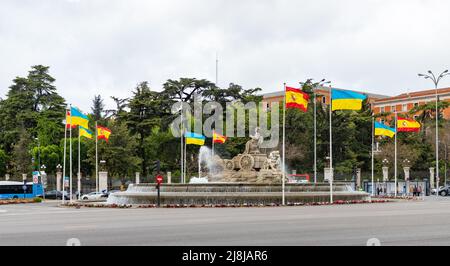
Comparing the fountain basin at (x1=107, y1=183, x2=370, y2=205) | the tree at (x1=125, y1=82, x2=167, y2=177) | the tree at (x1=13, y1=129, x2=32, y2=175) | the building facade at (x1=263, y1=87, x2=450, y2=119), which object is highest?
the building facade at (x1=263, y1=87, x2=450, y2=119)

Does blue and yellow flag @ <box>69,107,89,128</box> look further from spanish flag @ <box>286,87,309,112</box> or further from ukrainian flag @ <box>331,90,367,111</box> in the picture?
ukrainian flag @ <box>331,90,367,111</box>

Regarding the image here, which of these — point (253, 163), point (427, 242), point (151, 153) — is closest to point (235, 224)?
point (427, 242)

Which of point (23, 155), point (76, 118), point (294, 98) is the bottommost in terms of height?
point (23, 155)

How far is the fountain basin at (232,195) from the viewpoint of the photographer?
3228cm

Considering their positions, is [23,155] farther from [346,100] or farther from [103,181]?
[346,100]

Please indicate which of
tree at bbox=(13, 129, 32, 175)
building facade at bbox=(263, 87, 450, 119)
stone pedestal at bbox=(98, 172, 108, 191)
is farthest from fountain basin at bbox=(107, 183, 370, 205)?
building facade at bbox=(263, 87, 450, 119)

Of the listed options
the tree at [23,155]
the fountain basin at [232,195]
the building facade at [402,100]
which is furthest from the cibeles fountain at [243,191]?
the building facade at [402,100]

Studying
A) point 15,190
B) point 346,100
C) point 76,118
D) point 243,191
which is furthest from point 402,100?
point 243,191

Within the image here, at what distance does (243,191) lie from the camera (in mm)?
33812

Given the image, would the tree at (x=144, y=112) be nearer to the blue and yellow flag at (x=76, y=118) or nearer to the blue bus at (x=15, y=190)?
the blue bus at (x=15, y=190)

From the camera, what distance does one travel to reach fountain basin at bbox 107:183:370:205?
106 feet

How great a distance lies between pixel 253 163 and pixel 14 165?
48.2 m

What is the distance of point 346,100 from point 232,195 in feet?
31.1
